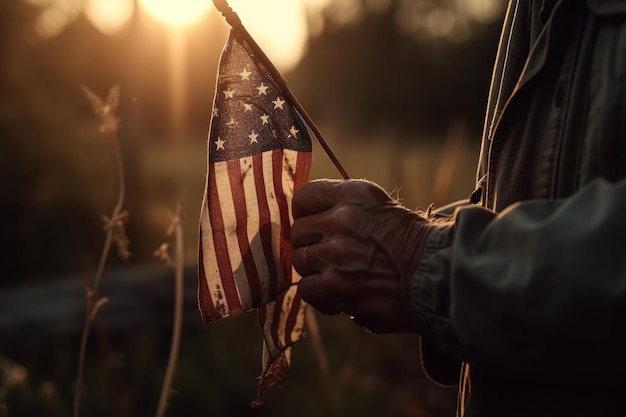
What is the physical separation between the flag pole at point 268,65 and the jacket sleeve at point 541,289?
0.59m

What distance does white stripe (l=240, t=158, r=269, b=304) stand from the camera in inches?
71.6

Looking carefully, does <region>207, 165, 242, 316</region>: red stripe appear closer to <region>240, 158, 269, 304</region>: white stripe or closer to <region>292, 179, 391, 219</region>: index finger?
<region>240, 158, 269, 304</region>: white stripe

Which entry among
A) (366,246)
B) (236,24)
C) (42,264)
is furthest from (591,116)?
(42,264)

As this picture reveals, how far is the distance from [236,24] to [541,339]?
1.14 meters

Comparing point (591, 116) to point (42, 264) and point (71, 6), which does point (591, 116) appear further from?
point (71, 6)

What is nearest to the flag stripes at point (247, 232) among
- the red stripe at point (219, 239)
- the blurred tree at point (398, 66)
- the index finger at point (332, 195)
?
the red stripe at point (219, 239)

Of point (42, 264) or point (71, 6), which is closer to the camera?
point (42, 264)

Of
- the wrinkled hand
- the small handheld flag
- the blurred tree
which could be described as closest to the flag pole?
the small handheld flag

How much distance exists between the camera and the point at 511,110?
4.61 feet

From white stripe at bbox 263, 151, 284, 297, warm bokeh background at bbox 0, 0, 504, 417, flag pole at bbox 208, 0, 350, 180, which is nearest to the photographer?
flag pole at bbox 208, 0, 350, 180

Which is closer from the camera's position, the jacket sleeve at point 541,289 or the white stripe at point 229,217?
the jacket sleeve at point 541,289

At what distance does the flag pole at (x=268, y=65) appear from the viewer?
5.69 ft

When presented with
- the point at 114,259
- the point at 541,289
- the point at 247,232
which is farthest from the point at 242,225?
the point at 114,259

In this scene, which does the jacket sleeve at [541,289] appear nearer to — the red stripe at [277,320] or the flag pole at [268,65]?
the flag pole at [268,65]
